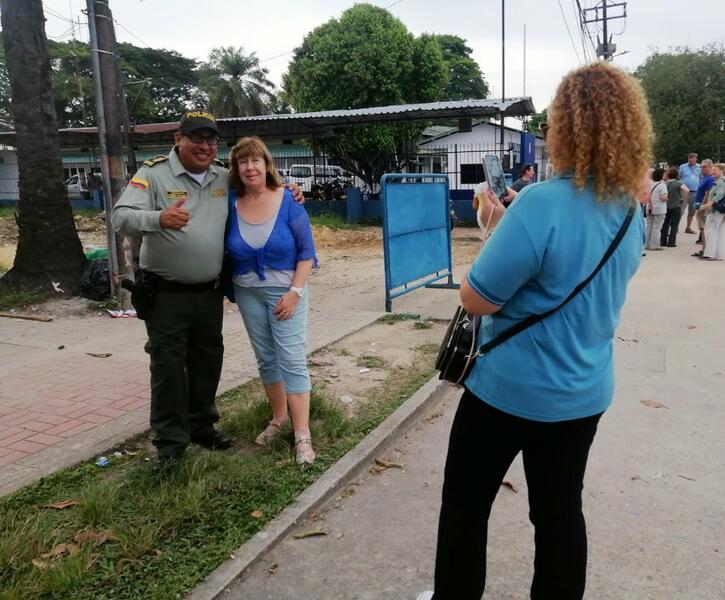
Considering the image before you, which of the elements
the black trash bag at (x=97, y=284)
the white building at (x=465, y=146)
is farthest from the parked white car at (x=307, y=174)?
the black trash bag at (x=97, y=284)

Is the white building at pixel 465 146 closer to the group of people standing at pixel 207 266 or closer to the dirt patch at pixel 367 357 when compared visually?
the dirt patch at pixel 367 357

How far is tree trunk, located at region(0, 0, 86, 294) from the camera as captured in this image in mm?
7316

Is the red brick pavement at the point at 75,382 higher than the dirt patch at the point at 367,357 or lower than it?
higher

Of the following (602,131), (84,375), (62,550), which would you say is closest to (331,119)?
(84,375)

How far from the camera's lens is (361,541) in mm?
2875

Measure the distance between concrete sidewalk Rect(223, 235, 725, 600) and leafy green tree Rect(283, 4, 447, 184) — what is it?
76.6 ft

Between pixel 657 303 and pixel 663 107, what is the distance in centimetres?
2854

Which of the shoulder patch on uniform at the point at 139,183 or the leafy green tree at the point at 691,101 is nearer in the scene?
the shoulder patch on uniform at the point at 139,183

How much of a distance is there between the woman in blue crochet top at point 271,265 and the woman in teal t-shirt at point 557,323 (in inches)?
63.5

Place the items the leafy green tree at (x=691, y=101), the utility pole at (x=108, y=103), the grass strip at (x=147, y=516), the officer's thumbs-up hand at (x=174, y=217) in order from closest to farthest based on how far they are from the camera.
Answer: the grass strip at (x=147, y=516)
the officer's thumbs-up hand at (x=174, y=217)
the utility pole at (x=108, y=103)
the leafy green tree at (x=691, y=101)

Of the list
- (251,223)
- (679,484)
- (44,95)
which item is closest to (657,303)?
(679,484)

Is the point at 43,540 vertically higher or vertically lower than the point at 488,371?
lower

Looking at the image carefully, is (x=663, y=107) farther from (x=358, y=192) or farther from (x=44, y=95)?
(x=44, y=95)

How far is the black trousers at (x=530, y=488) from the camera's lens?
73.0 inches
